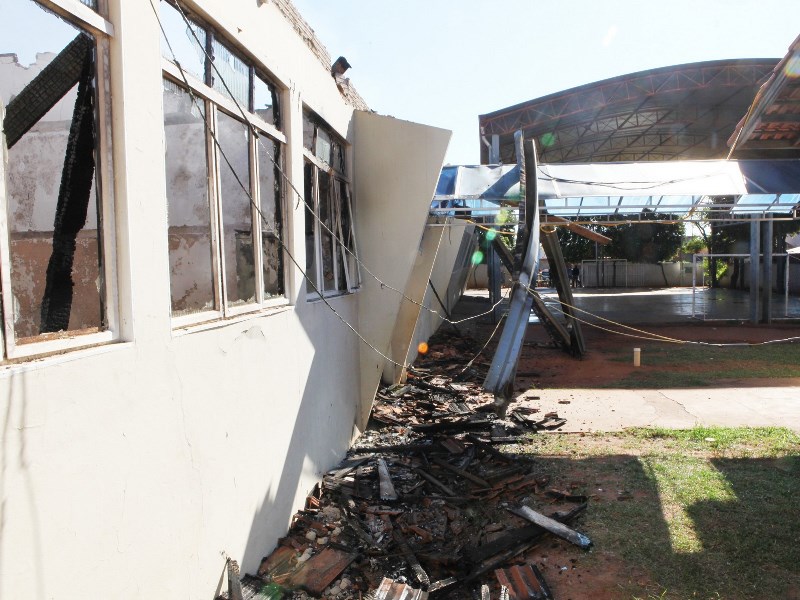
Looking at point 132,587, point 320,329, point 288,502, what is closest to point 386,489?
point 288,502

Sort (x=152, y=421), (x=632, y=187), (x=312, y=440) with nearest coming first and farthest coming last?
(x=152, y=421), (x=312, y=440), (x=632, y=187)

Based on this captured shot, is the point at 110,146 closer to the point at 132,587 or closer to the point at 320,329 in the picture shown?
the point at 132,587

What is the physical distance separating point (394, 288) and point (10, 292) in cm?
607

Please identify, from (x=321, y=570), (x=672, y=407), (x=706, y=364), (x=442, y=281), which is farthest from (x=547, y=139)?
(x=321, y=570)

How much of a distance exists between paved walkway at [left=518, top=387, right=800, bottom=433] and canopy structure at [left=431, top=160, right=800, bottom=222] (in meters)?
4.13

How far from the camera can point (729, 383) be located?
11.2m

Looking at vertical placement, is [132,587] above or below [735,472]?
above

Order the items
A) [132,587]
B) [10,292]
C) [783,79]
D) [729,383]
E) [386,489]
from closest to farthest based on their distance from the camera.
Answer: [10,292] < [132,587] < [386,489] < [783,79] < [729,383]

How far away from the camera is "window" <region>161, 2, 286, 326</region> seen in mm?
3812

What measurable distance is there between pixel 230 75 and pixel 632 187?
10378 millimetres

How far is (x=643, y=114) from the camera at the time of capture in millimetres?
25922

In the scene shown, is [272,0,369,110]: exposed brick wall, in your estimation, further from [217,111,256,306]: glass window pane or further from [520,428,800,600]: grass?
[520,428,800,600]: grass

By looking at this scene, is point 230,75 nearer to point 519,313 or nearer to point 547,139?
point 519,313

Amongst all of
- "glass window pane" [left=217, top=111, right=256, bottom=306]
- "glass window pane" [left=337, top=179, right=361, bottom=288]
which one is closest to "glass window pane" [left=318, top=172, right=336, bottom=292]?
"glass window pane" [left=337, top=179, right=361, bottom=288]
